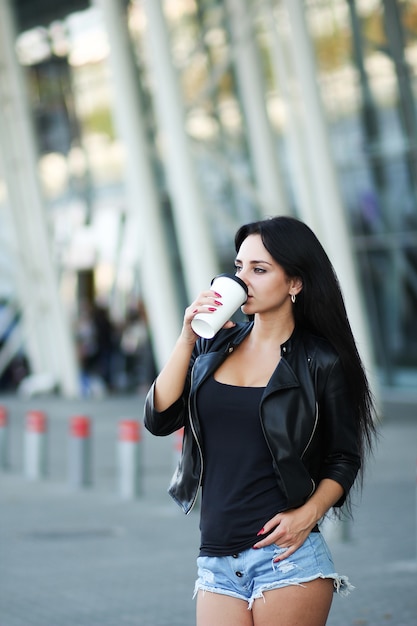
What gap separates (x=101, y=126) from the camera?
118 ft

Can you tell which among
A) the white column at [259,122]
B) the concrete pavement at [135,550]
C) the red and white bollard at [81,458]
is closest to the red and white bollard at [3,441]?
the concrete pavement at [135,550]

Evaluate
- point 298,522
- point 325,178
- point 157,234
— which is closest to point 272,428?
point 298,522

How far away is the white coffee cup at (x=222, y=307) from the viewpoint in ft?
11.9

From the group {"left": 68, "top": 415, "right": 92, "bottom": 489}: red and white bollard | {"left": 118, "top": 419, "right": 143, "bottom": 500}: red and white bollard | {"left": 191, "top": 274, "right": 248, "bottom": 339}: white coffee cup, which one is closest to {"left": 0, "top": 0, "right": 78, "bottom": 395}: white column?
{"left": 68, "top": 415, "right": 92, "bottom": 489}: red and white bollard

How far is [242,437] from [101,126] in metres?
32.8

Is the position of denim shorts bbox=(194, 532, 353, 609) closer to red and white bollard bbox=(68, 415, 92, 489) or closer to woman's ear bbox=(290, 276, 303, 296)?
woman's ear bbox=(290, 276, 303, 296)

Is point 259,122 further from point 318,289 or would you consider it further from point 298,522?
point 298,522

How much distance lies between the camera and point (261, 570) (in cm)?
375

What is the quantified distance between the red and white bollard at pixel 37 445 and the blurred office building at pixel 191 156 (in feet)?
12.0

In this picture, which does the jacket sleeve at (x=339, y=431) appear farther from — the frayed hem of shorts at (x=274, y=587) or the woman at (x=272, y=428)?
the frayed hem of shorts at (x=274, y=587)

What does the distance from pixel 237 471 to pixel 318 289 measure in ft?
1.96

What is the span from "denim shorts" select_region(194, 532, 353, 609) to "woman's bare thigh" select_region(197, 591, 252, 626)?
0.7 inches

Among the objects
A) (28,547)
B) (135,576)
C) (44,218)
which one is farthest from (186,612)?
(44,218)

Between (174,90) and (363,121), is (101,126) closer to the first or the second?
(363,121)
